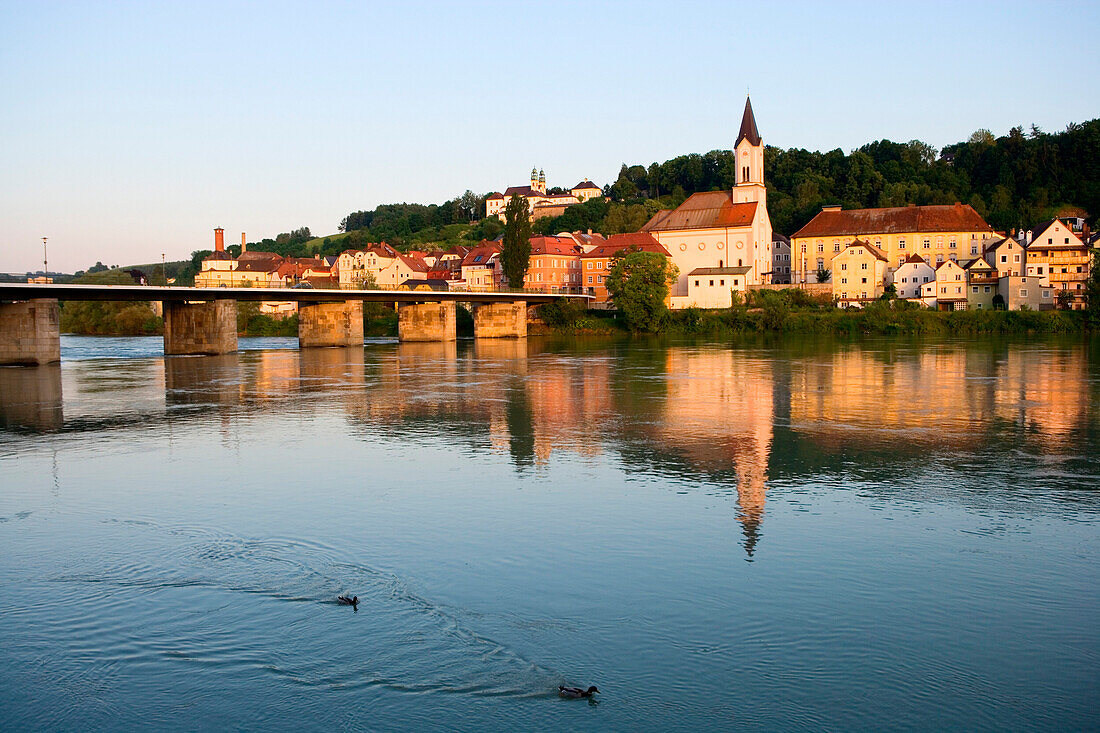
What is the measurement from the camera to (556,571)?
1163 cm

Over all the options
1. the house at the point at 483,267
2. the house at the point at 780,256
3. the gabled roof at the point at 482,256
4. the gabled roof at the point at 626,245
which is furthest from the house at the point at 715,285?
the gabled roof at the point at 482,256

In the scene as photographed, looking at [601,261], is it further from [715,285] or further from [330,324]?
[330,324]

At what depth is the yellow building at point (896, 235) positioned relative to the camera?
9544 centimetres

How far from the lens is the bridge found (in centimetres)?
4822

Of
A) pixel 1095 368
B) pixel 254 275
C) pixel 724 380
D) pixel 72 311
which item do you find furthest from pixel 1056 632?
pixel 254 275

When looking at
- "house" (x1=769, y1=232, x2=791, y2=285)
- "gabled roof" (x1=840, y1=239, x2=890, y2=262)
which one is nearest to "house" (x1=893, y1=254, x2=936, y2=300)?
"gabled roof" (x1=840, y1=239, x2=890, y2=262)

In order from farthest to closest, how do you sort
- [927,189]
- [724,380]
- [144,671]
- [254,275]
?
[254,275] → [927,189] → [724,380] → [144,671]

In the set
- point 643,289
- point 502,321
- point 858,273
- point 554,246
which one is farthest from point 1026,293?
point 554,246

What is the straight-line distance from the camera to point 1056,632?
9500mm

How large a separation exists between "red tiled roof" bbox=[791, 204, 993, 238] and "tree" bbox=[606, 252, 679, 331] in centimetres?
2605

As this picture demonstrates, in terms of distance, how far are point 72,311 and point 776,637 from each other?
100685 mm

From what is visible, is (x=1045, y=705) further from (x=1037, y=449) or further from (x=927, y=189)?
(x=927, y=189)

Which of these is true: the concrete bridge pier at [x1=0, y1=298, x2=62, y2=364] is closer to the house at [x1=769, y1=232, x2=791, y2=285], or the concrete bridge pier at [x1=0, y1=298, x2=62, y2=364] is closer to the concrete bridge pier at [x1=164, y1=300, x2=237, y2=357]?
the concrete bridge pier at [x1=164, y1=300, x2=237, y2=357]

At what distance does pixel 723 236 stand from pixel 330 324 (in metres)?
49.2
